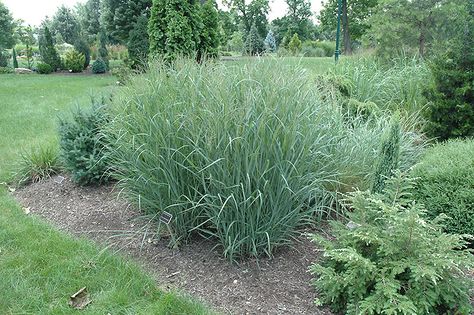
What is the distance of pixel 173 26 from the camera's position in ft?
23.5

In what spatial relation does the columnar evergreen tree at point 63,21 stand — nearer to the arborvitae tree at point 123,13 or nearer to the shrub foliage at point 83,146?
the arborvitae tree at point 123,13

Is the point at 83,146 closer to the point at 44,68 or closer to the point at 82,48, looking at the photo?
the point at 44,68

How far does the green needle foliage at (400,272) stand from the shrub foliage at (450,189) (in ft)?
1.96

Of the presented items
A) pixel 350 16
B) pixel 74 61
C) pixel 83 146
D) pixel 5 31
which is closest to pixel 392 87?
pixel 83 146

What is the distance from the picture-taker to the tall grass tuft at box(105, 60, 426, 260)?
2.34 meters

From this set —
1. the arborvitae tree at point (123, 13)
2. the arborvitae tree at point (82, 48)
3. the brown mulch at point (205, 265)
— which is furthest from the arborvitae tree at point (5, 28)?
the brown mulch at point (205, 265)

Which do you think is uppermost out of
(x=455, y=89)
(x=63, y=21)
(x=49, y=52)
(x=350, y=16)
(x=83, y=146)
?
(x=63, y=21)

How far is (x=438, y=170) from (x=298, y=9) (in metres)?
33.2

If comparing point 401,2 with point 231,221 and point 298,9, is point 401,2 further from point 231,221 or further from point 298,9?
point 298,9

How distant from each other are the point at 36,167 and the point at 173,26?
397cm

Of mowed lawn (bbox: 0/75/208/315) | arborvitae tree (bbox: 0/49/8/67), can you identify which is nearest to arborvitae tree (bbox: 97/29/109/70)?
arborvitae tree (bbox: 0/49/8/67)

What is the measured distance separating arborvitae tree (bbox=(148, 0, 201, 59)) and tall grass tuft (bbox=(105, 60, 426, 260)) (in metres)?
4.57

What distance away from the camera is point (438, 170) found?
276cm

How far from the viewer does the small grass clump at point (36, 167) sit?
4105 millimetres
